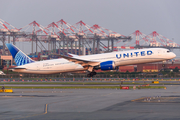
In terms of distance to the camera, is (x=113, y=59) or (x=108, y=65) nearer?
(x=108, y=65)

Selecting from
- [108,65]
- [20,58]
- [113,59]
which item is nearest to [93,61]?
[108,65]

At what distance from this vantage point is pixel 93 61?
58.4 metres

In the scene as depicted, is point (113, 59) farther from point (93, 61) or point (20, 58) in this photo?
point (20, 58)

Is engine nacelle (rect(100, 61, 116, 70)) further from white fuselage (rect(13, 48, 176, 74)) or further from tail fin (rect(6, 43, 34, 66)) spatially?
tail fin (rect(6, 43, 34, 66))

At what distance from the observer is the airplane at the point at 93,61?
5512cm

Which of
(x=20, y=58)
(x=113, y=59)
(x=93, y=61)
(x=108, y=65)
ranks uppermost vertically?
(x=20, y=58)

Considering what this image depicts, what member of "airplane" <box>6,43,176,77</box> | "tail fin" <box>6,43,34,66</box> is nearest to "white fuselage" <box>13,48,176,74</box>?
"airplane" <box>6,43,176,77</box>

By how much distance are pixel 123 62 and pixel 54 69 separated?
15263 mm

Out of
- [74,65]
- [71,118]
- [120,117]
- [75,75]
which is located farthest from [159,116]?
[75,75]

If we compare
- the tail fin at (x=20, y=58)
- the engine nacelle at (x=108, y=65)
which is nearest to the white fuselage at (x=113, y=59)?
the engine nacelle at (x=108, y=65)

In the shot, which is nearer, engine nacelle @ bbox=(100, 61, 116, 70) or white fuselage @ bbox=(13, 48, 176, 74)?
white fuselage @ bbox=(13, 48, 176, 74)

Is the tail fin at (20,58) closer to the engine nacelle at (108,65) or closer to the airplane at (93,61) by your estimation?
the airplane at (93,61)

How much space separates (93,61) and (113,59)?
4258mm

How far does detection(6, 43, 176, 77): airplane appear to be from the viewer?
55125mm
